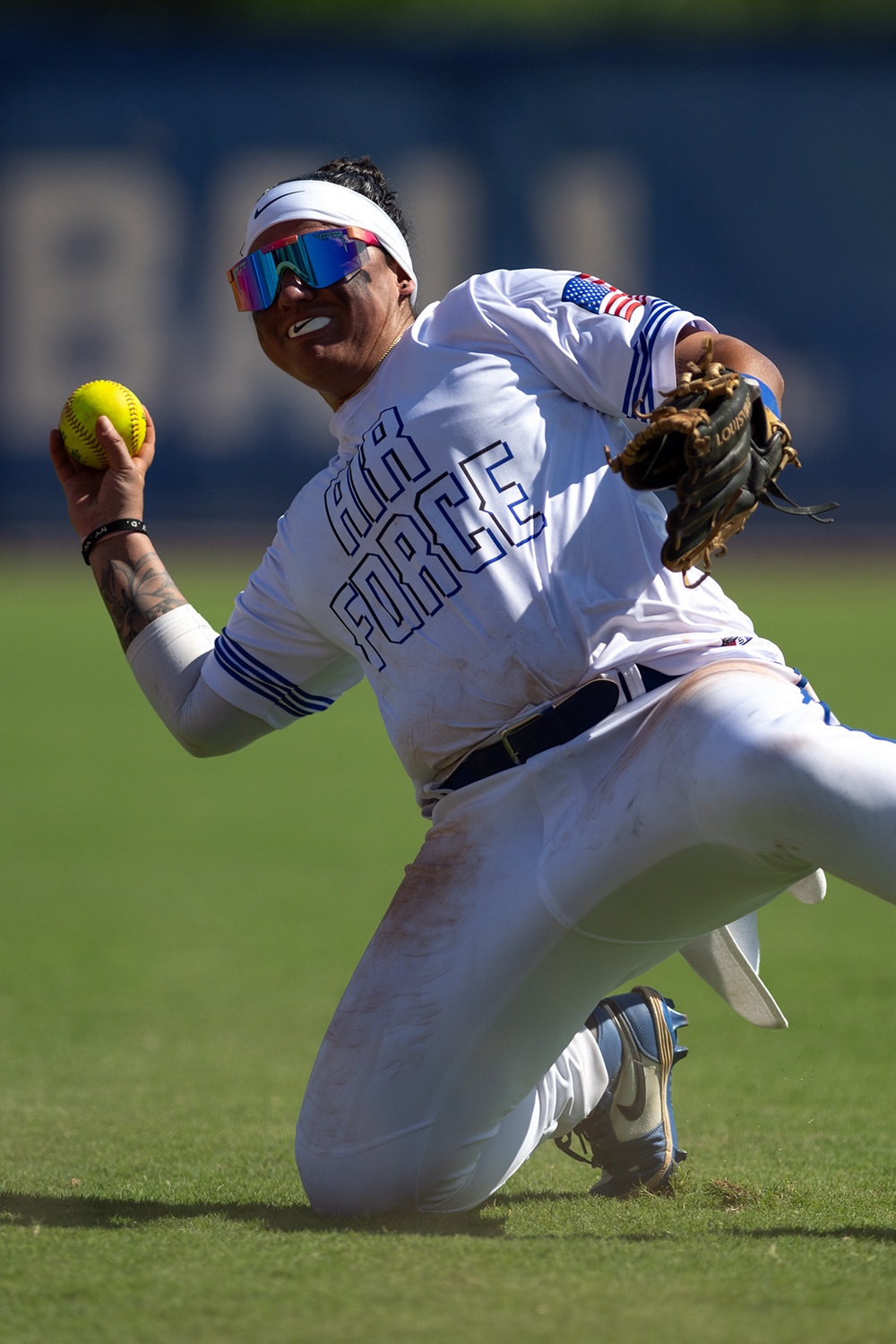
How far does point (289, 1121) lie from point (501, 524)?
1761 mm

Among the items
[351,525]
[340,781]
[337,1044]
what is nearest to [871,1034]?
[337,1044]

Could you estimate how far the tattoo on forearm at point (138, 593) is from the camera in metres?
4.00

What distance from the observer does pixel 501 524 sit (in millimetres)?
3311

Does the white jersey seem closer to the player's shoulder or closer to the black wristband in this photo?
the player's shoulder

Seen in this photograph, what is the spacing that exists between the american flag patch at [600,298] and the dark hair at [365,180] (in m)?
0.57

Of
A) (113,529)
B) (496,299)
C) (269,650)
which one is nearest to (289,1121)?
(269,650)

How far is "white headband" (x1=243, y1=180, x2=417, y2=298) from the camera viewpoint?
3678mm

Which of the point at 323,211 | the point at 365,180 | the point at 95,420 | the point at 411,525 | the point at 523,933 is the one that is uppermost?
the point at 365,180

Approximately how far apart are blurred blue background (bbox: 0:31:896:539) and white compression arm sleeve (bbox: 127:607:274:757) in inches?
662

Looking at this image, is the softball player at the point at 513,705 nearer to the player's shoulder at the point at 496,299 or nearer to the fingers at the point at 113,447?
the player's shoulder at the point at 496,299

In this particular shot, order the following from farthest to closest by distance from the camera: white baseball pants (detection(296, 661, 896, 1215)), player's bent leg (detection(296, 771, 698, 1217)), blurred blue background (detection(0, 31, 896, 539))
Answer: blurred blue background (detection(0, 31, 896, 539))
player's bent leg (detection(296, 771, 698, 1217))
white baseball pants (detection(296, 661, 896, 1215))

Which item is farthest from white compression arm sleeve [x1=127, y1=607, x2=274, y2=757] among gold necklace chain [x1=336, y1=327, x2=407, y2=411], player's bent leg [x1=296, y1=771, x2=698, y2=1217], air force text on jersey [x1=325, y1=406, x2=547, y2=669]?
player's bent leg [x1=296, y1=771, x2=698, y2=1217]

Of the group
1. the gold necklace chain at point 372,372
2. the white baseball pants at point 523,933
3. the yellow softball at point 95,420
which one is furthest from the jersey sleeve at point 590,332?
the yellow softball at point 95,420

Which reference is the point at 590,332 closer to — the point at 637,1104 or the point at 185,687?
the point at 185,687
